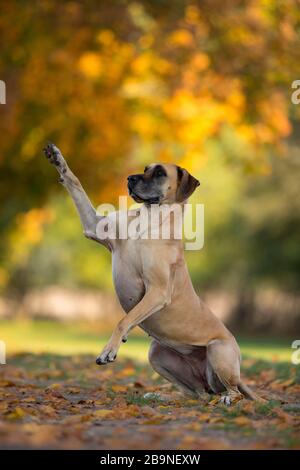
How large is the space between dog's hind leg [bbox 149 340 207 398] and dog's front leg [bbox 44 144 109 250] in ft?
3.65

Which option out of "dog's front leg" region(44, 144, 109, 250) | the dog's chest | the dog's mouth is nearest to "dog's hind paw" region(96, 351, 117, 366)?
the dog's chest

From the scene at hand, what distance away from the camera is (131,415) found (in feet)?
21.0

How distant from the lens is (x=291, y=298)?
117ft

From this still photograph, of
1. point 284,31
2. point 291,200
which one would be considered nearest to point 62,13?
point 284,31

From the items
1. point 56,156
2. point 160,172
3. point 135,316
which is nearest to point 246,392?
point 135,316

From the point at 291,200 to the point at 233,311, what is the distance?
9.24 m

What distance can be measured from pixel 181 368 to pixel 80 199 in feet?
5.79

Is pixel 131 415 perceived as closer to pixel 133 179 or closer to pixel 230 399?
pixel 230 399

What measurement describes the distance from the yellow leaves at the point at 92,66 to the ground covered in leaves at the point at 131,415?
11930mm

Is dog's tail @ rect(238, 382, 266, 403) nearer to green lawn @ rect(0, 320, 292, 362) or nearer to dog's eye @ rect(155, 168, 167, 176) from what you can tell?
dog's eye @ rect(155, 168, 167, 176)

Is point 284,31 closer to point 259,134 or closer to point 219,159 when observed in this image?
point 259,134

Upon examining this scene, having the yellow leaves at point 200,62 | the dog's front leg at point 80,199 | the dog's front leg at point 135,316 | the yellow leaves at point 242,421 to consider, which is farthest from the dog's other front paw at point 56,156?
the yellow leaves at point 200,62

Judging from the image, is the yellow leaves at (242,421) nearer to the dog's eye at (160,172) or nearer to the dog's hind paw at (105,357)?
the dog's hind paw at (105,357)

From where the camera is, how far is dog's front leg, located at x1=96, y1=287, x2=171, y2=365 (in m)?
6.89
